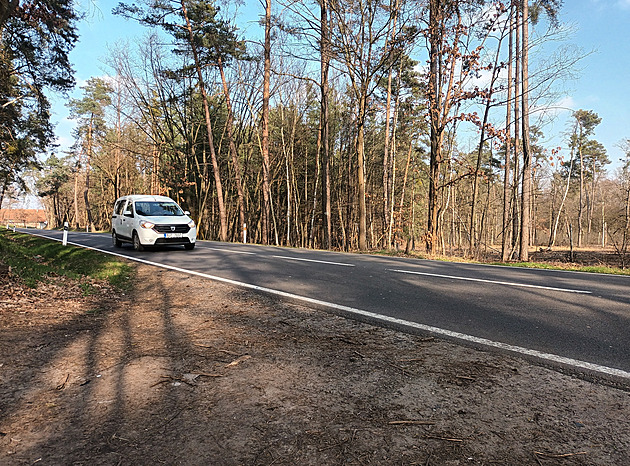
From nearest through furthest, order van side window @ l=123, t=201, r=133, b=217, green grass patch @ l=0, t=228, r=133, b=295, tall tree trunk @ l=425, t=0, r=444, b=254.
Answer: green grass patch @ l=0, t=228, r=133, b=295, van side window @ l=123, t=201, r=133, b=217, tall tree trunk @ l=425, t=0, r=444, b=254

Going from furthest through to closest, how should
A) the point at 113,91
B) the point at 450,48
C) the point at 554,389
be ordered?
the point at 113,91 → the point at 450,48 → the point at 554,389

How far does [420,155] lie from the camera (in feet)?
120

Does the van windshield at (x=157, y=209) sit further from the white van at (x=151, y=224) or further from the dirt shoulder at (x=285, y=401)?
the dirt shoulder at (x=285, y=401)

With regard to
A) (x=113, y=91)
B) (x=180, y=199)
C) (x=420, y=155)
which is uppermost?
(x=113, y=91)

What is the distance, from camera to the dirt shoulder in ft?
6.95

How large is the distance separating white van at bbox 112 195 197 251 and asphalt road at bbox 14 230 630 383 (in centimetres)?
351

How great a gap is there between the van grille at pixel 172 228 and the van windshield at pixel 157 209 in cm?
79

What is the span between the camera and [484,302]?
543 centimetres

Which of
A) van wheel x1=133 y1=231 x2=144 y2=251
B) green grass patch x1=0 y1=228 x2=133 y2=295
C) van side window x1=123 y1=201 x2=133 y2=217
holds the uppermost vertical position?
van side window x1=123 y1=201 x2=133 y2=217

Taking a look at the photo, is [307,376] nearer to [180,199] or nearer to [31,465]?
[31,465]

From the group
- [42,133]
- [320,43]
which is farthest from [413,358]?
[42,133]

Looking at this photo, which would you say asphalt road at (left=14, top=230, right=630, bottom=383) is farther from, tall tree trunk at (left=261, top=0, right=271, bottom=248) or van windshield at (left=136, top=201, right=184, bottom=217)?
tall tree trunk at (left=261, top=0, right=271, bottom=248)

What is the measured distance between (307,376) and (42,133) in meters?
25.6

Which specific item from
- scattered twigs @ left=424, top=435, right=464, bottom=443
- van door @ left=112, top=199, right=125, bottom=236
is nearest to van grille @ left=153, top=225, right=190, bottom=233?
van door @ left=112, top=199, right=125, bottom=236
